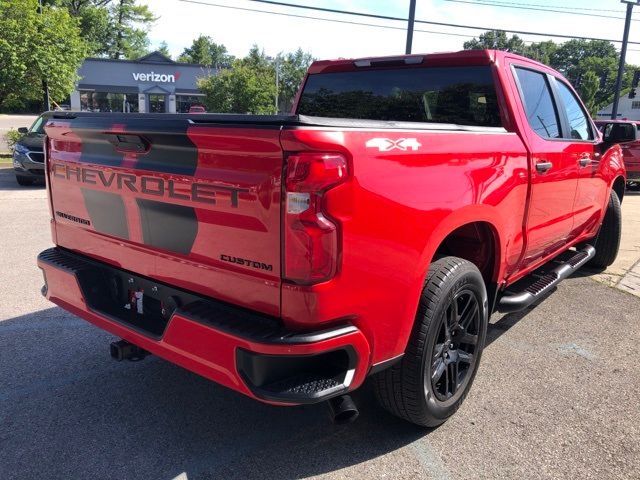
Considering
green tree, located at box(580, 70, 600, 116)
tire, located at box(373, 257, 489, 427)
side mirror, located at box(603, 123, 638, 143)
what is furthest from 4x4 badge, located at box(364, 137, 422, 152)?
green tree, located at box(580, 70, 600, 116)

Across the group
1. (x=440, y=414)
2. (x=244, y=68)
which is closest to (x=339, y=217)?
(x=440, y=414)

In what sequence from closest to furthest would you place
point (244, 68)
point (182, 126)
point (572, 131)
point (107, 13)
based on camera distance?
point (182, 126)
point (572, 131)
point (244, 68)
point (107, 13)

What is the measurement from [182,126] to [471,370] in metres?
2.10

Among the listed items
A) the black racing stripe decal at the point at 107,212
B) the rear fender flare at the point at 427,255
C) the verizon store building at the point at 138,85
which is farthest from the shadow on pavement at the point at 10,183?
the verizon store building at the point at 138,85

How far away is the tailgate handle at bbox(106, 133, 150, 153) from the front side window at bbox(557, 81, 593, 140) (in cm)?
331

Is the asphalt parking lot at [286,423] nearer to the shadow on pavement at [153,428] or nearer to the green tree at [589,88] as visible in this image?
the shadow on pavement at [153,428]

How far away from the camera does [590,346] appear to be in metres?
4.11

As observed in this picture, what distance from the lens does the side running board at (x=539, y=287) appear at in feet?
11.7

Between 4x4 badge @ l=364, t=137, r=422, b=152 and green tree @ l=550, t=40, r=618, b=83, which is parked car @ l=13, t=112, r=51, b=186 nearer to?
4x4 badge @ l=364, t=137, r=422, b=152

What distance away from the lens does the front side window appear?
4.39 metres

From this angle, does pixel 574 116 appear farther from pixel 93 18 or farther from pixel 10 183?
pixel 93 18

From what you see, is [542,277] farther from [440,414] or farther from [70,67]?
[70,67]

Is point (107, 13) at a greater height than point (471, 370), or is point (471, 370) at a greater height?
point (107, 13)

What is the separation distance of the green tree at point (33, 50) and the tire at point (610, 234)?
1604cm
